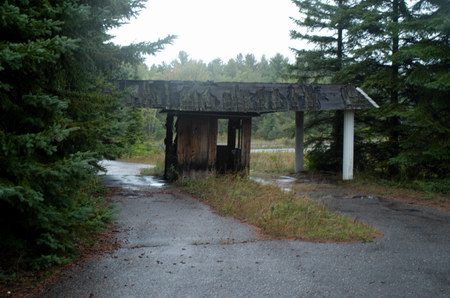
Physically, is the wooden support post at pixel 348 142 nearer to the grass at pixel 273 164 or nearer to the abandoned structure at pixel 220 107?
the abandoned structure at pixel 220 107

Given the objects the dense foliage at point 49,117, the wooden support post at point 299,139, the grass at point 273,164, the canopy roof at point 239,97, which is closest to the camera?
the dense foliage at point 49,117

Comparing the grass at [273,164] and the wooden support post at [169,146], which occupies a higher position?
the wooden support post at [169,146]

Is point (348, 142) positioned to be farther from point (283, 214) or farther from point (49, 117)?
point (49, 117)

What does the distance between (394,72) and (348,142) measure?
294cm

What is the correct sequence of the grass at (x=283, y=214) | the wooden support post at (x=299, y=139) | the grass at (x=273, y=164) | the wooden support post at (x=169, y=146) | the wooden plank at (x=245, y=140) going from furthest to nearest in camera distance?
the grass at (x=273, y=164) → the wooden support post at (x=299, y=139) → the wooden support post at (x=169, y=146) → the wooden plank at (x=245, y=140) → the grass at (x=283, y=214)

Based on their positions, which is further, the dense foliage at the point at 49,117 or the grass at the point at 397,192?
the grass at the point at 397,192

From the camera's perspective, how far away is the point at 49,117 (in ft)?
16.2

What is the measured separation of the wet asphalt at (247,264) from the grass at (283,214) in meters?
0.35

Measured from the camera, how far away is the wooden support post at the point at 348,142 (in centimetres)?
1575

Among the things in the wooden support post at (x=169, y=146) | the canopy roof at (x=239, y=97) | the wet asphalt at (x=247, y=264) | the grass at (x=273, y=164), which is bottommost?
the wet asphalt at (x=247, y=264)

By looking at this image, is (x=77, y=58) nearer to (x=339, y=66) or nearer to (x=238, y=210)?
(x=238, y=210)

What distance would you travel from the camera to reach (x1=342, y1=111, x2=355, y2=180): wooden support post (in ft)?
51.7

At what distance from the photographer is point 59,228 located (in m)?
5.07

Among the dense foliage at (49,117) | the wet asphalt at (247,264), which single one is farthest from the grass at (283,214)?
the dense foliage at (49,117)
